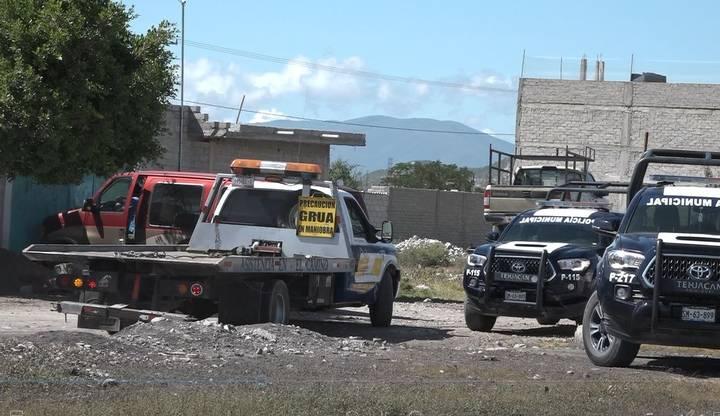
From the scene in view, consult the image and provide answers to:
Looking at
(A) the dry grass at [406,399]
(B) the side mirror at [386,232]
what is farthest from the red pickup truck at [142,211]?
(A) the dry grass at [406,399]

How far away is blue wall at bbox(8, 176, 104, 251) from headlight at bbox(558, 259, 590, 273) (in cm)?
1176

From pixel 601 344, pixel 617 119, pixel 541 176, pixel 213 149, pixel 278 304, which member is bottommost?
pixel 601 344

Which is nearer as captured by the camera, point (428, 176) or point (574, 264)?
point (574, 264)

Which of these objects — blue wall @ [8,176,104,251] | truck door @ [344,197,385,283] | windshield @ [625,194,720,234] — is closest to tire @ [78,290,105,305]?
truck door @ [344,197,385,283]

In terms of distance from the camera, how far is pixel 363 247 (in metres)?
17.2

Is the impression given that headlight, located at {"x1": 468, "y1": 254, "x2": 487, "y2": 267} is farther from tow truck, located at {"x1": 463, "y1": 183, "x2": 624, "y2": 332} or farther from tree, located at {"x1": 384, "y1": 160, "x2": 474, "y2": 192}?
tree, located at {"x1": 384, "y1": 160, "x2": 474, "y2": 192}

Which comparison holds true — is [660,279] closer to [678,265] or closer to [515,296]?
[678,265]

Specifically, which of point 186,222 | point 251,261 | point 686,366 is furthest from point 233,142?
point 686,366

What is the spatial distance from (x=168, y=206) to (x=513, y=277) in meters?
6.39

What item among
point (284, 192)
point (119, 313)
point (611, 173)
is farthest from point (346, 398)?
point (611, 173)

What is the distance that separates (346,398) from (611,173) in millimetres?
47170

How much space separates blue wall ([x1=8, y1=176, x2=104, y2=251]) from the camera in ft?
80.9

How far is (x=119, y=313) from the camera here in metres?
13.7

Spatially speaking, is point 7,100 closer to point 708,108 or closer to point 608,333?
point 608,333
